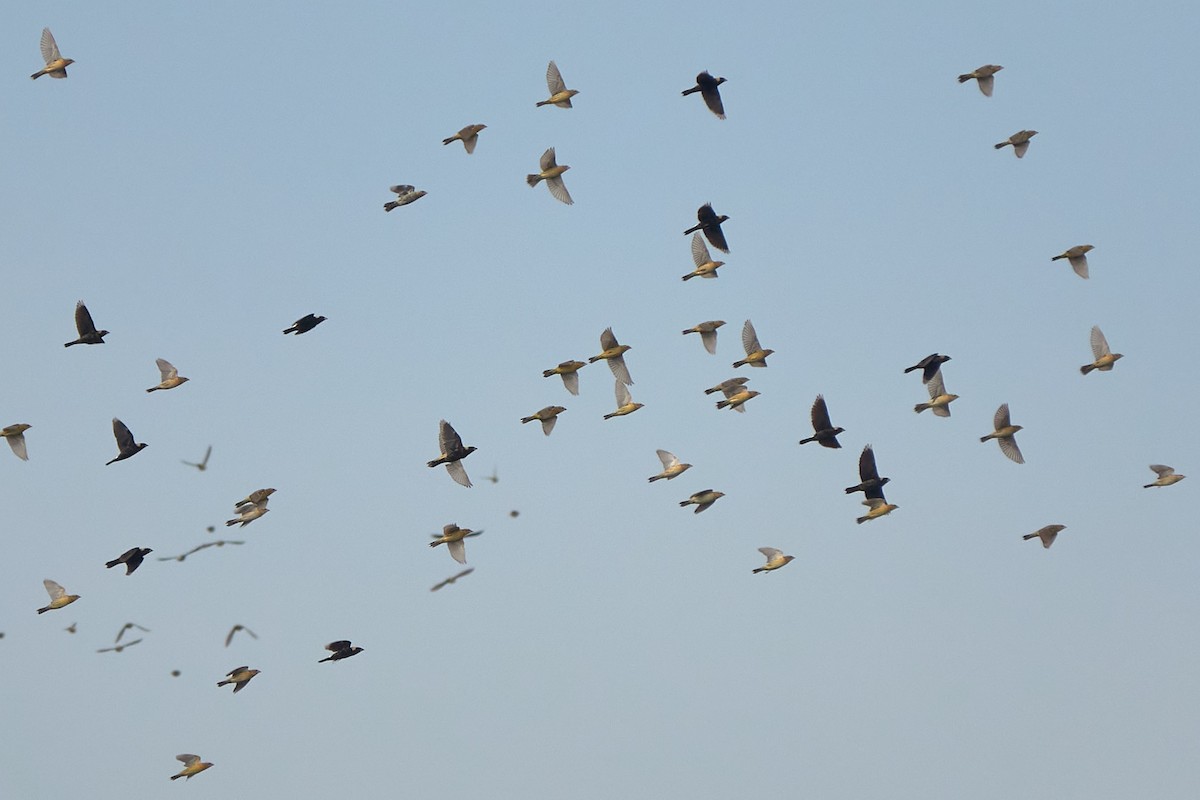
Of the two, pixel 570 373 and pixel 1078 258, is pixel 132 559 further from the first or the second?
pixel 1078 258

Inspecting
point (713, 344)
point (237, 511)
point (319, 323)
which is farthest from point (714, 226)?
point (237, 511)

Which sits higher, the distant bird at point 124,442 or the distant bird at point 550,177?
the distant bird at point 550,177

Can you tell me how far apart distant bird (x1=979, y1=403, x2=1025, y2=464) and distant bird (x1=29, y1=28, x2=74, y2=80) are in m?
35.2

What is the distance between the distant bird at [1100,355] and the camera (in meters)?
69.0

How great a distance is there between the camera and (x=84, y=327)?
57.9 meters

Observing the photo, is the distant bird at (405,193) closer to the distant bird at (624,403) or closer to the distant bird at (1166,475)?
the distant bird at (624,403)

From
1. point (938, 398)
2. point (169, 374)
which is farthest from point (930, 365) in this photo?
point (169, 374)

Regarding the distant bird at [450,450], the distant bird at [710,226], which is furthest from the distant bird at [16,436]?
the distant bird at [710,226]

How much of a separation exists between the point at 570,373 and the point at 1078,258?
2100 centimetres

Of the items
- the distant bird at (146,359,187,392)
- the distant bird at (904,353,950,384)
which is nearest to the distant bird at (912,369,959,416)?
the distant bird at (904,353,950,384)

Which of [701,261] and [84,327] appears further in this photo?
[701,261]

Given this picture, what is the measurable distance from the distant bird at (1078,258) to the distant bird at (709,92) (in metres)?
16.6

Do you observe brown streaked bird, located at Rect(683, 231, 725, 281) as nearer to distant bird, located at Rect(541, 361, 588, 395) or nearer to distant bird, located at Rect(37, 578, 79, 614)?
distant bird, located at Rect(541, 361, 588, 395)

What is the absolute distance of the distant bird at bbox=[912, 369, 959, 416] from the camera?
66.3 metres
